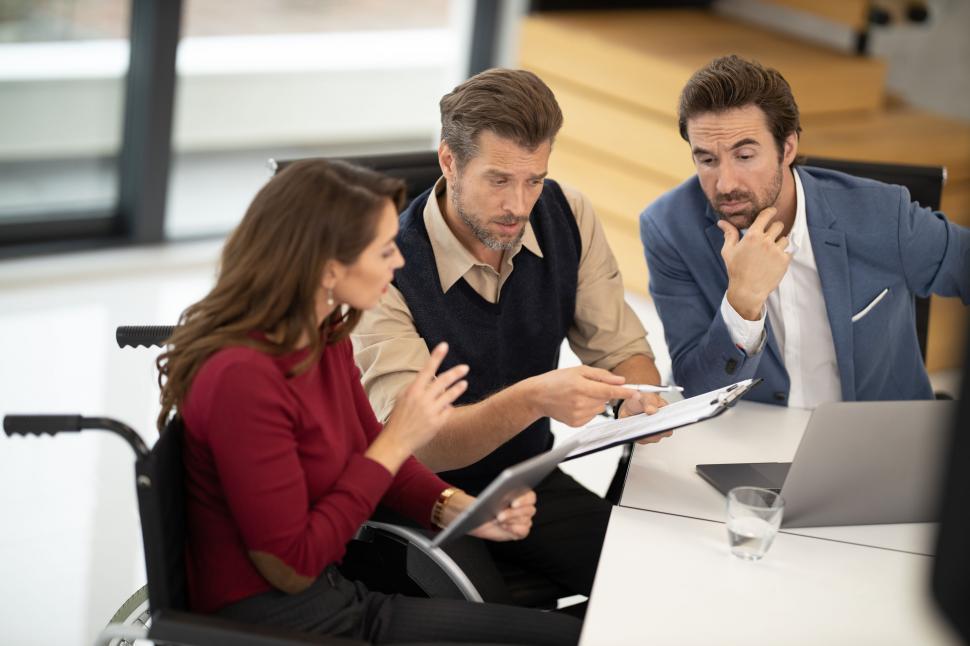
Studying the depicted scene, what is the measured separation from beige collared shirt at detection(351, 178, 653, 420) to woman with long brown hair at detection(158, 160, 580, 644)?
306 mm

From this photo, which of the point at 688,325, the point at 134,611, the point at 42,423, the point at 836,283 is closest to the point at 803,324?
the point at 836,283

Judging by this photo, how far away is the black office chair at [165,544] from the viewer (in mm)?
1477

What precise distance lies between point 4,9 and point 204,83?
39.1 inches

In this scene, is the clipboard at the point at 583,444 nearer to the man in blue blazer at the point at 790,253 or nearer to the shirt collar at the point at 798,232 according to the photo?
the man in blue blazer at the point at 790,253

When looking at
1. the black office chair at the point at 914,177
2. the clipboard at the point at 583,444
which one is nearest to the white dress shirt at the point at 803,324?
the black office chair at the point at 914,177

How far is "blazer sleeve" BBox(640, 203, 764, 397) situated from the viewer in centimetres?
222

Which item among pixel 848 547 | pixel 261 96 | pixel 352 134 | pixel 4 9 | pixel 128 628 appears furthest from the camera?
pixel 352 134

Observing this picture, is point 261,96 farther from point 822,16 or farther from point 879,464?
point 879,464

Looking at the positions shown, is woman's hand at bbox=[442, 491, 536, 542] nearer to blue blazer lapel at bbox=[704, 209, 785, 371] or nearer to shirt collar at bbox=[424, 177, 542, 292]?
shirt collar at bbox=[424, 177, 542, 292]

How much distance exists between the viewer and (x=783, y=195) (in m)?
2.42

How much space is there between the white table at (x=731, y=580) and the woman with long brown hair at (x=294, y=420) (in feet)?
0.61

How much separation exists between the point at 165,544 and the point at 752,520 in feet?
2.62

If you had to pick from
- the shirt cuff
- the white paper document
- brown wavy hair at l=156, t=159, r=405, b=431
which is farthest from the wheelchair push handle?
the shirt cuff

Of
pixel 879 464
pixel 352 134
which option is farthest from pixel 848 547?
pixel 352 134
